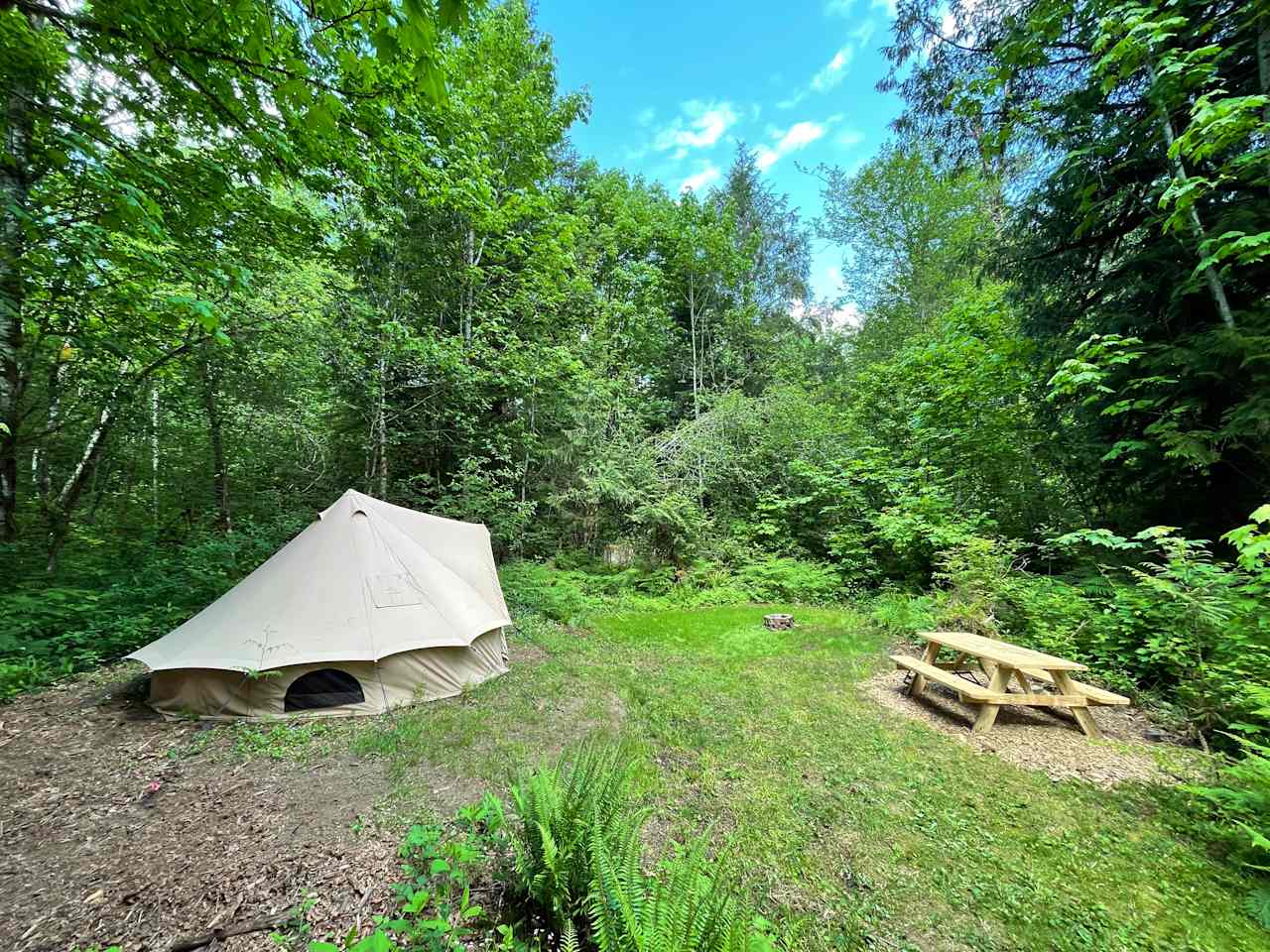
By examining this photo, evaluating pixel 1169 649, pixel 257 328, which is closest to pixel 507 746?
pixel 1169 649

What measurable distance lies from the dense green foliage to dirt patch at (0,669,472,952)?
1.32 m

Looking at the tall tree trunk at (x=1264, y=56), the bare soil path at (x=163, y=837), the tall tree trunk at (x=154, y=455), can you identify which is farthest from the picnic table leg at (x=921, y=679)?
the tall tree trunk at (x=154, y=455)

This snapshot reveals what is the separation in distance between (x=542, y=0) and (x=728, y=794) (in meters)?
16.2

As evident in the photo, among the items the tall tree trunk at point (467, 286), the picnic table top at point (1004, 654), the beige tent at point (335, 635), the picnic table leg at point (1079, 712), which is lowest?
the picnic table leg at point (1079, 712)

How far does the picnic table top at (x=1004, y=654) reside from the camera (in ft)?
11.7

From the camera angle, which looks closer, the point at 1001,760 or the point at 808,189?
the point at 1001,760

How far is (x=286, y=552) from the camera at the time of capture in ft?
15.3

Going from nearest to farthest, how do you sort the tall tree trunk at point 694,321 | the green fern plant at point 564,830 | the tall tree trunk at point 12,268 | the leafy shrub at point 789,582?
1. the green fern plant at point 564,830
2. the tall tree trunk at point 12,268
3. the leafy shrub at point 789,582
4. the tall tree trunk at point 694,321

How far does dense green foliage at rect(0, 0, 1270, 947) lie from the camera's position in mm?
3303

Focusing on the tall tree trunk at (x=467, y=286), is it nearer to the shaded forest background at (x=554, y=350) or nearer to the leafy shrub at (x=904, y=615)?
the shaded forest background at (x=554, y=350)

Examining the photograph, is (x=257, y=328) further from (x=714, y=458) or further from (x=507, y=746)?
(x=714, y=458)

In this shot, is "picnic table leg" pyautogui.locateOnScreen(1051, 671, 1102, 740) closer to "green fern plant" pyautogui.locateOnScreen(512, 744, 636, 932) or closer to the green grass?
the green grass

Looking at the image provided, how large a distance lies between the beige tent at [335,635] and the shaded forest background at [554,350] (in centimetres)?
173

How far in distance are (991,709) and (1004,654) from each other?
0.48 metres
